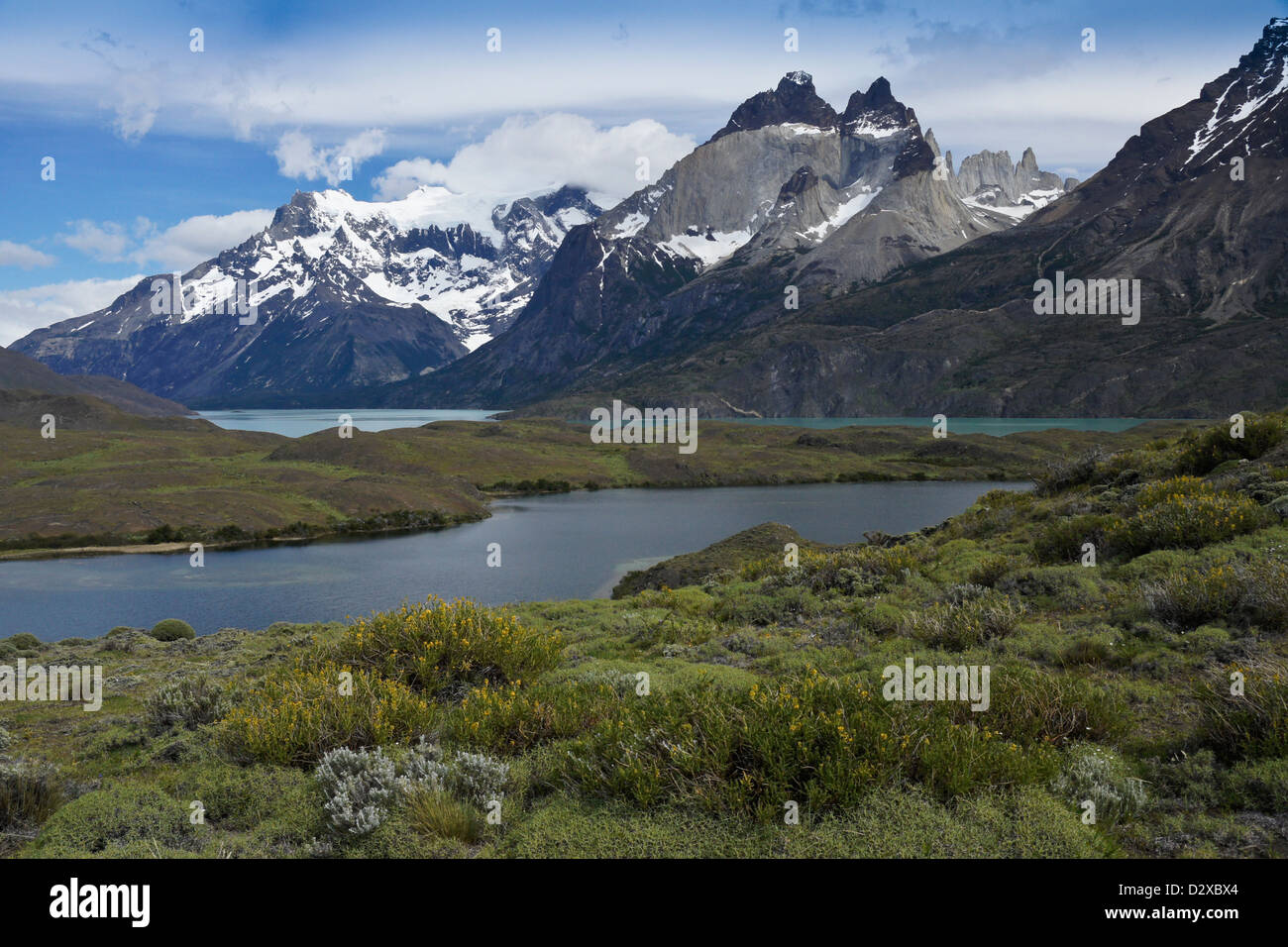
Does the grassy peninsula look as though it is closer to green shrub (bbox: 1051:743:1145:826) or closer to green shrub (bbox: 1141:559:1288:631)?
green shrub (bbox: 1141:559:1288:631)

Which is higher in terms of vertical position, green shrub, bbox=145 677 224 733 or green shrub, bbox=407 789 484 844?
green shrub, bbox=407 789 484 844

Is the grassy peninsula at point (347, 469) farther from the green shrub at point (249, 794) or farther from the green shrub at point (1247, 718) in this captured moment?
the green shrub at point (249, 794)

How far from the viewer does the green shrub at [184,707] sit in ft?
34.3

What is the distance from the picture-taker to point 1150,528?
1453 cm

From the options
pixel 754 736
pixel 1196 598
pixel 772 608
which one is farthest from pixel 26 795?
pixel 1196 598

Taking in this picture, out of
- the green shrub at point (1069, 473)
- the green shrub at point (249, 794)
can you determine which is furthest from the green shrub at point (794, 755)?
the green shrub at point (1069, 473)

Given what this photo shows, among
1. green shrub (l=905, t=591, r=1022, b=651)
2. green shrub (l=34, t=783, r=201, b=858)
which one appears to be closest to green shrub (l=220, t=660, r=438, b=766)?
green shrub (l=34, t=783, r=201, b=858)

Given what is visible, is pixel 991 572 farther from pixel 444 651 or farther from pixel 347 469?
pixel 347 469

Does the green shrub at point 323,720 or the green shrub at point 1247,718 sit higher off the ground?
the green shrub at point 1247,718

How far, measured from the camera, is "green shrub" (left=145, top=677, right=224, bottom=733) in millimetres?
10445

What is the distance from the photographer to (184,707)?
416 inches
